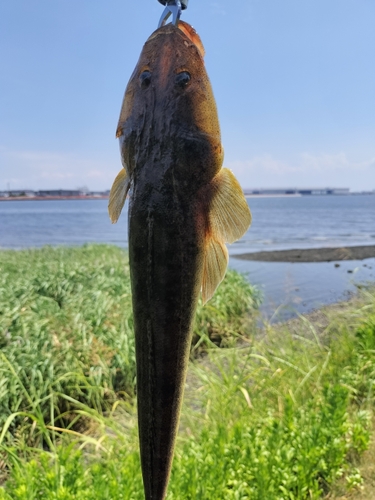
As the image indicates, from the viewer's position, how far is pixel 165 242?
1.22 meters

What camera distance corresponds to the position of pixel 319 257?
2853cm

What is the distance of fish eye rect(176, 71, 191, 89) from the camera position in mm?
1454

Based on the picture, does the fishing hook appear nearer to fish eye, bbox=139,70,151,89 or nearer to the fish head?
the fish head

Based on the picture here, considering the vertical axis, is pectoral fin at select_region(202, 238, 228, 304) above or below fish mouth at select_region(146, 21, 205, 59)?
below

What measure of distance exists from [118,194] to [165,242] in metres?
0.38

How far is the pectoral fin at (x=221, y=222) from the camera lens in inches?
53.3

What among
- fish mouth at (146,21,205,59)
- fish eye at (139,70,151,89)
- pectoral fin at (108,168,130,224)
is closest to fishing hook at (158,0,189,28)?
fish mouth at (146,21,205,59)

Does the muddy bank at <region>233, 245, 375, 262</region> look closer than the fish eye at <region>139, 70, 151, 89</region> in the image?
No

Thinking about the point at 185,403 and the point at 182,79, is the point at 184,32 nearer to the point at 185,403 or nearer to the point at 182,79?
the point at 182,79

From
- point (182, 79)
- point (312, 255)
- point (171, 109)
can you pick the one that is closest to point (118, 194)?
point (171, 109)

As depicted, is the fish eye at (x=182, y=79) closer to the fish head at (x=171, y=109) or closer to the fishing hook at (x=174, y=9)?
the fish head at (x=171, y=109)

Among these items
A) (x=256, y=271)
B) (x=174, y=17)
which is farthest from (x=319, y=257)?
(x=174, y=17)

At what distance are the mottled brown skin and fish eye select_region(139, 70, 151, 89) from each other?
5 centimetres

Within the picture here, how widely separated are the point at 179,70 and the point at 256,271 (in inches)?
882
